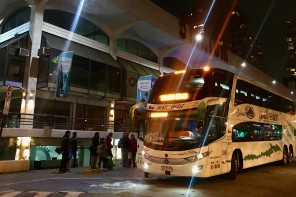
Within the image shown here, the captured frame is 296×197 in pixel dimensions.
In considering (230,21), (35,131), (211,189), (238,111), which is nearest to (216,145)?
(211,189)

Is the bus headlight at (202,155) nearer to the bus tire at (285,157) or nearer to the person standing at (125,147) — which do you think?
the person standing at (125,147)

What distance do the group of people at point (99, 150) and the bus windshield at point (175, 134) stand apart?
5.01 m

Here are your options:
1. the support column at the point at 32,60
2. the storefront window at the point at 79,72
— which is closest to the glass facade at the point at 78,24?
the support column at the point at 32,60

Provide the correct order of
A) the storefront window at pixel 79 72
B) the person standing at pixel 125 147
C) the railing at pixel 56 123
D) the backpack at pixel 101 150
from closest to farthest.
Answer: the backpack at pixel 101 150
the person standing at pixel 125 147
the railing at pixel 56 123
the storefront window at pixel 79 72

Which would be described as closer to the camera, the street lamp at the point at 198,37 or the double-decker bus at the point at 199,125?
the double-decker bus at the point at 199,125

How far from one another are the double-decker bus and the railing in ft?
24.6

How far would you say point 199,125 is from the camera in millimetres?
10836

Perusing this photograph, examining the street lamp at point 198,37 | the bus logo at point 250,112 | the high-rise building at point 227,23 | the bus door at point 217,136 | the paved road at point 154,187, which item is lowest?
the paved road at point 154,187

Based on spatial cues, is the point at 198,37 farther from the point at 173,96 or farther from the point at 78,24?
the point at 173,96

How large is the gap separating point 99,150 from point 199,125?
666 cm

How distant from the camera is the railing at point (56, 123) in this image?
1889 cm

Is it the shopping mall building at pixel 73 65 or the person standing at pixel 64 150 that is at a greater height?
the shopping mall building at pixel 73 65

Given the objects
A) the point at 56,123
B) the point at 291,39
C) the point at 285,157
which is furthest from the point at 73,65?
the point at 291,39

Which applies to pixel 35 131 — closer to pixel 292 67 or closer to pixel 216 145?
pixel 216 145
